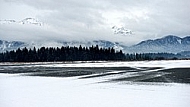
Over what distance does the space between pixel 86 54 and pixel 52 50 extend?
22.5 meters

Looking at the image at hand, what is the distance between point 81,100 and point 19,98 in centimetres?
373

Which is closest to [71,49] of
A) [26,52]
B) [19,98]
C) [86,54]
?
[86,54]

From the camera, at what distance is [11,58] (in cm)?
12712

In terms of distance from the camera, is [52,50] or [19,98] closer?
[19,98]

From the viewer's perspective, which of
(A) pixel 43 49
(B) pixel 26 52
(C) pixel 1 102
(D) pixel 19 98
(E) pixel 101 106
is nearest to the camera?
(E) pixel 101 106

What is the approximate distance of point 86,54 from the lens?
502 ft

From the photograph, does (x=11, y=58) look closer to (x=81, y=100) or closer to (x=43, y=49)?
(x=43, y=49)

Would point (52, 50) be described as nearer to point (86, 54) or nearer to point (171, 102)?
point (86, 54)

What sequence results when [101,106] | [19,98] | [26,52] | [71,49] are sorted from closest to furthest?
[101,106] < [19,98] < [26,52] < [71,49]

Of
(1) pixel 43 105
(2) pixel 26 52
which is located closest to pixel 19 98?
(1) pixel 43 105

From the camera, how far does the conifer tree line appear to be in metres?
126

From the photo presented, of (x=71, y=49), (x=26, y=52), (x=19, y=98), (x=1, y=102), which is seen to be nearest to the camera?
(x=1, y=102)

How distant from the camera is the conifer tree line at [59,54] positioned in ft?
415

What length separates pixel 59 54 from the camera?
140m
